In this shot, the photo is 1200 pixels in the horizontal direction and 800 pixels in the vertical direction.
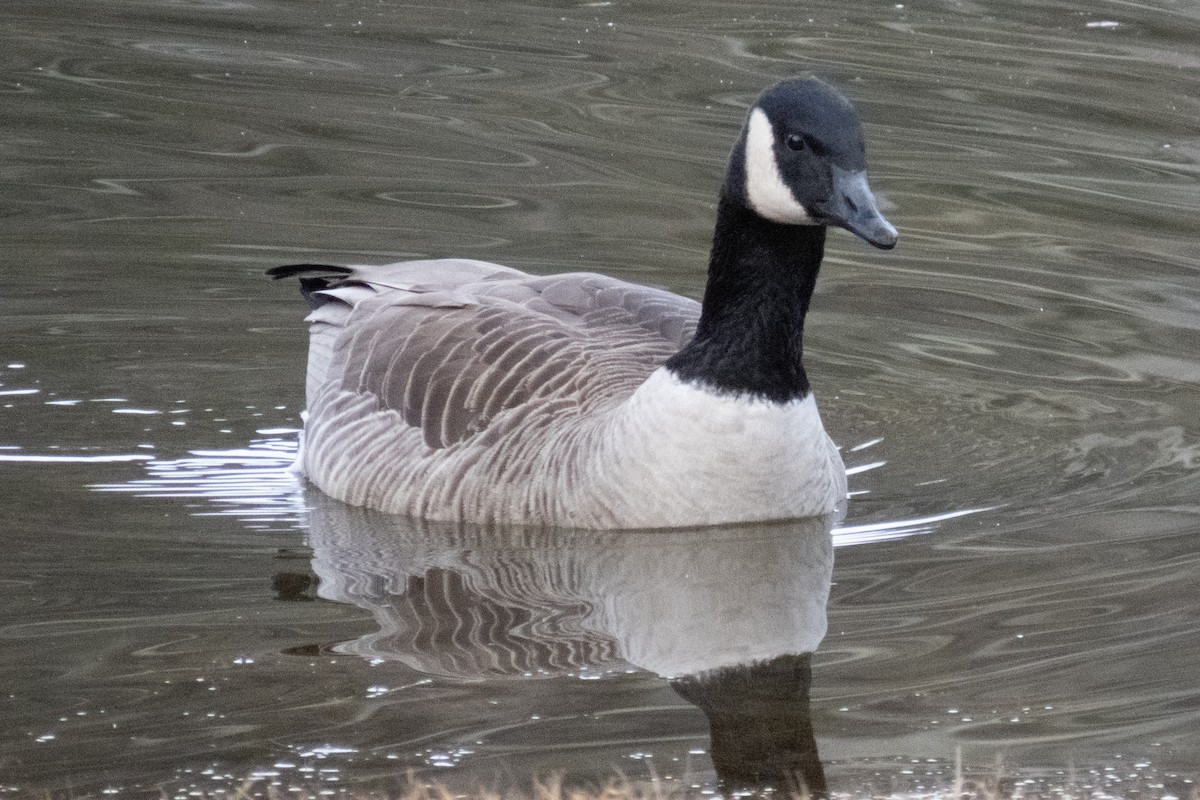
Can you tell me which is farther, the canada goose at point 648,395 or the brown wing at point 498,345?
the brown wing at point 498,345

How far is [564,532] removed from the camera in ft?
24.6

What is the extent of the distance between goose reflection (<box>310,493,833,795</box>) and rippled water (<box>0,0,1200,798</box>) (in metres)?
0.02

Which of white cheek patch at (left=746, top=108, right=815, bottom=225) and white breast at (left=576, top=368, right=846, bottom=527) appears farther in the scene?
white breast at (left=576, top=368, right=846, bottom=527)

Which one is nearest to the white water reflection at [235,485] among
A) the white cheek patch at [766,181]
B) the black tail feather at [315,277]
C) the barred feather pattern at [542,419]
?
the barred feather pattern at [542,419]

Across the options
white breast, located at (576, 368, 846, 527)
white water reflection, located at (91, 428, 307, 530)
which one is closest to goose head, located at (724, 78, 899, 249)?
white breast, located at (576, 368, 846, 527)

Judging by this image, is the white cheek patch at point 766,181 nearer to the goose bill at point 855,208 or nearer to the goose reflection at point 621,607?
the goose bill at point 855,208

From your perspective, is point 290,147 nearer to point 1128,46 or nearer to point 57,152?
point 57,152

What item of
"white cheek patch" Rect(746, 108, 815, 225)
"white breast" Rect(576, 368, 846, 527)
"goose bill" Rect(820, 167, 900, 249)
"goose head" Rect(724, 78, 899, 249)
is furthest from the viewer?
"white breast" Rect(576, 368, 846, 527)

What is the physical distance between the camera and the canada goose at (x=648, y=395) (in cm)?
718

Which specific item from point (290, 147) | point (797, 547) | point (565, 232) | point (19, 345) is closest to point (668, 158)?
point (565, 232)

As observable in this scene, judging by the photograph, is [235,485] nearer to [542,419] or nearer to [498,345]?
[498,345]

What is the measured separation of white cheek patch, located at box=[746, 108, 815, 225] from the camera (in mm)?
7105

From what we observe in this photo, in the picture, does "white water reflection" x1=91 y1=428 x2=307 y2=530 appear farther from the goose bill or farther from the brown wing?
the goose bill

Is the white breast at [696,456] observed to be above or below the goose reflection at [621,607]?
above
